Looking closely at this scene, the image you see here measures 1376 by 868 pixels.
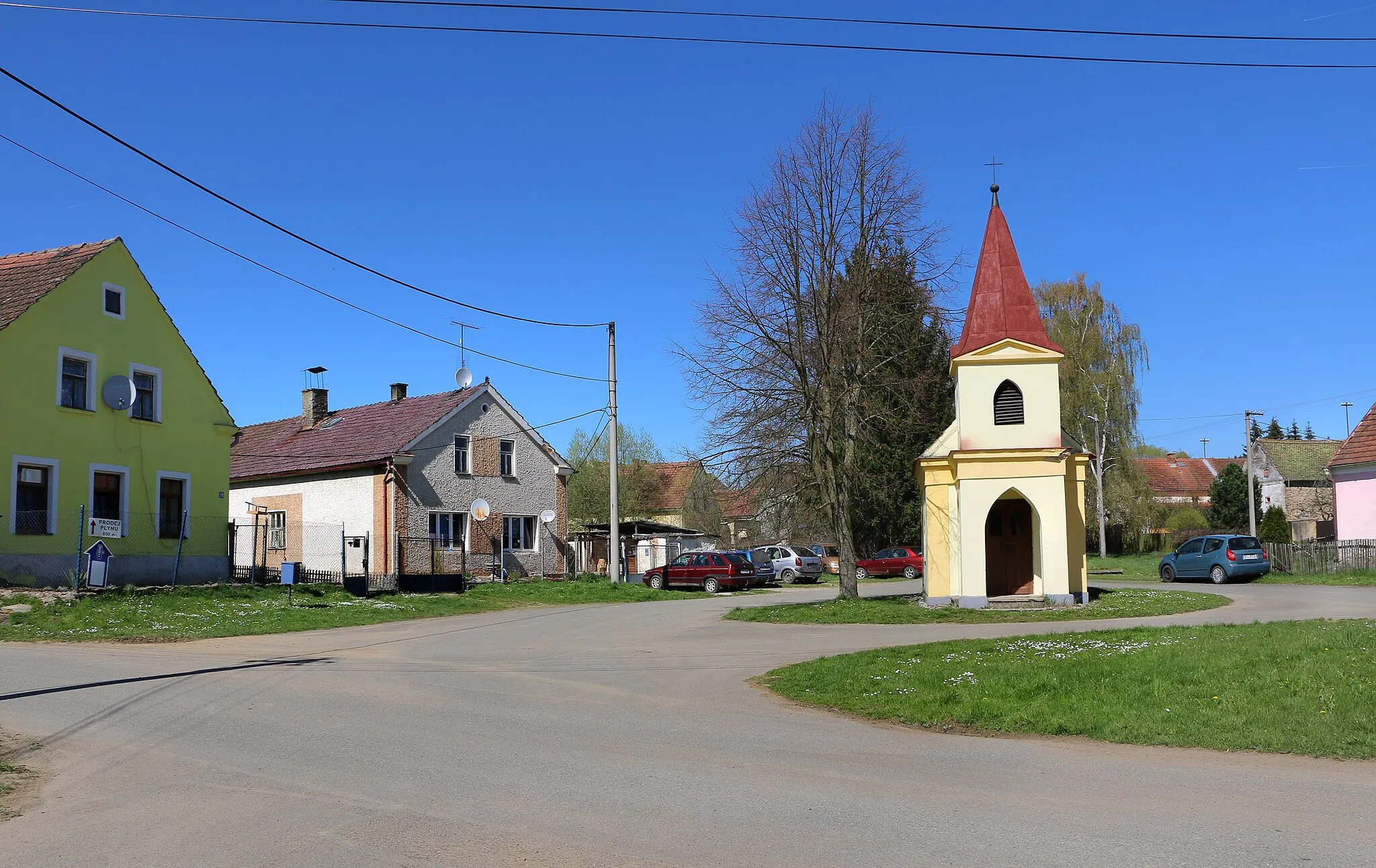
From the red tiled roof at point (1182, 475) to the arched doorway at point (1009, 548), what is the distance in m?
78.6

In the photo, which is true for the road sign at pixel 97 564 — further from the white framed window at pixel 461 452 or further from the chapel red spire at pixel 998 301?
the chapel red spire at pixel 998 301

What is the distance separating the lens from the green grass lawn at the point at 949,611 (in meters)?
22.9

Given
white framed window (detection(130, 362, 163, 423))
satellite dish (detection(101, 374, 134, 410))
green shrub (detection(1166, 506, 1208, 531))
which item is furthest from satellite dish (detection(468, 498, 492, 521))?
green shrub (detection(1166, 506, 1208, 531))

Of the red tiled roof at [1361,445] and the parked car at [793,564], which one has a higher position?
the red tiled roof at [1361,445]

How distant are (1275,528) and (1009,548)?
31614mm

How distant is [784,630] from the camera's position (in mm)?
21922

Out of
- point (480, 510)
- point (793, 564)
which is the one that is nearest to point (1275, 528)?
point (793, 564)

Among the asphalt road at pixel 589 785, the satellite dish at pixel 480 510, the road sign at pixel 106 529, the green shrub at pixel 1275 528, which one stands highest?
the satellite dish at pixel 480 510

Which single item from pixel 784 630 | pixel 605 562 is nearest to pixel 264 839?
pixel 784 630

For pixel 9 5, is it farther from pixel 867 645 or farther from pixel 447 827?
pixel 867 645

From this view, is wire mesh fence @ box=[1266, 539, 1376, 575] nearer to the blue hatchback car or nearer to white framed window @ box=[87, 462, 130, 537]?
the blue hatchback car

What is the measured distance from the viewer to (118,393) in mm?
29125

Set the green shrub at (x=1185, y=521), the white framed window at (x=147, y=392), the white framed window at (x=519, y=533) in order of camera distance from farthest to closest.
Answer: the green shrub at (x=1185, y=521)
the white framed window at (x=519, y=533)
the white framed window at (x=147, y=392)

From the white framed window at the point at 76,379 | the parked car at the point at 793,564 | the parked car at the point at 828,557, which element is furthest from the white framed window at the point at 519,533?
the white framed window at the point at 76,379
